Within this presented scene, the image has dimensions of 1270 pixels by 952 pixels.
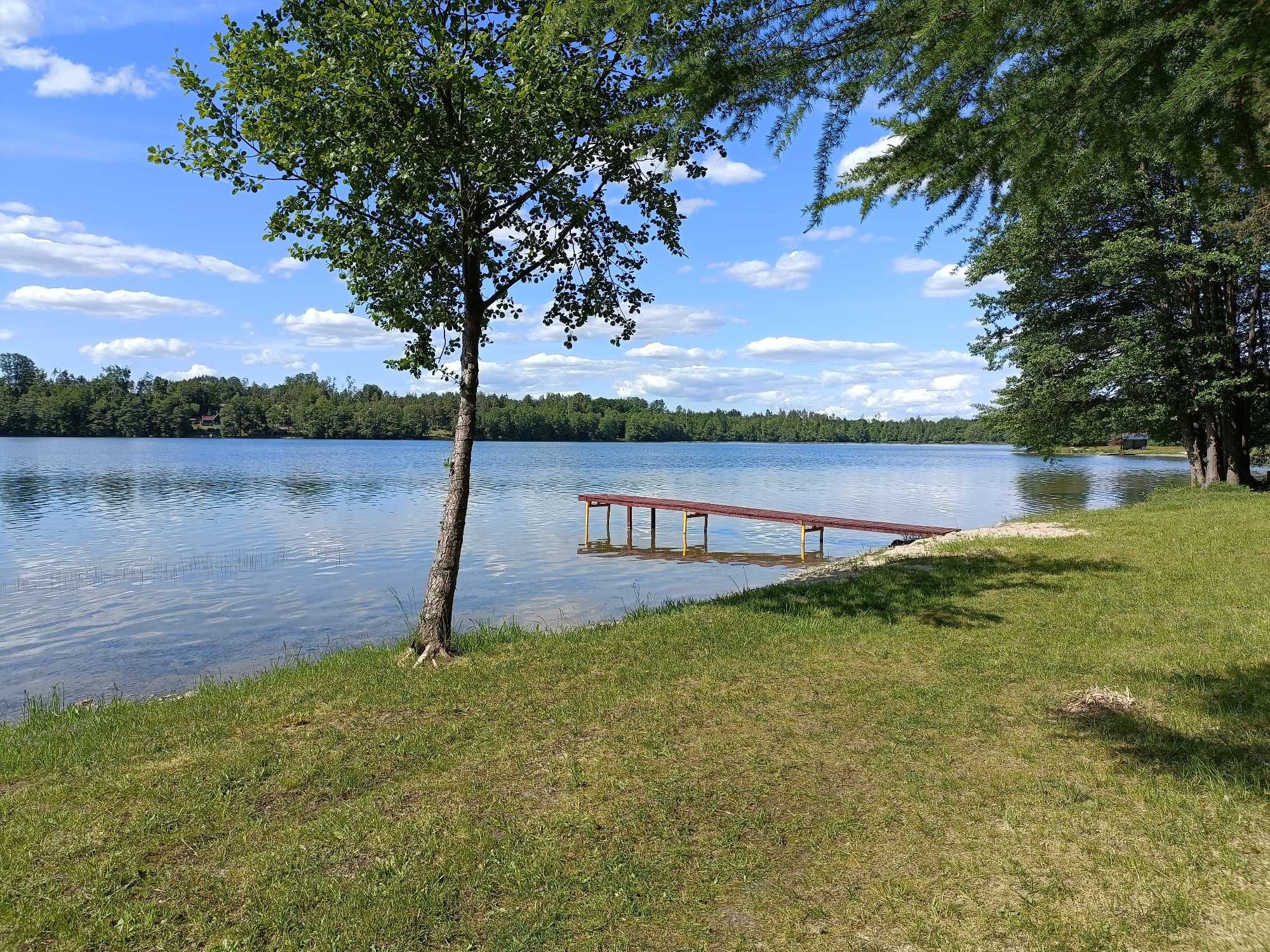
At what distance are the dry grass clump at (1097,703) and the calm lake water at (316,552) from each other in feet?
31.6

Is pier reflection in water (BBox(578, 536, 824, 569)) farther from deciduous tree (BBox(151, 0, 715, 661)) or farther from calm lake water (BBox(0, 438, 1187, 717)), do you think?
deciduous tree (BBox(151, 0, 715, 661))

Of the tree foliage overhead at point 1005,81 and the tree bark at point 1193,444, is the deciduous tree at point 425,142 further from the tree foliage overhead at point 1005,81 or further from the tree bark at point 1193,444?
the tree bark at point 1193,444

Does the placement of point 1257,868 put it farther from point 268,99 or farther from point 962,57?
point 268,99

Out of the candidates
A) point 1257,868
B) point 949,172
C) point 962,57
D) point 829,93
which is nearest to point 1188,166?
point 949,172

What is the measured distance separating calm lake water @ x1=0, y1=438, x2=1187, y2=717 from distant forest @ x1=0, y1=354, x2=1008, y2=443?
8663 cm

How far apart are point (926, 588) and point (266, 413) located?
16241cm

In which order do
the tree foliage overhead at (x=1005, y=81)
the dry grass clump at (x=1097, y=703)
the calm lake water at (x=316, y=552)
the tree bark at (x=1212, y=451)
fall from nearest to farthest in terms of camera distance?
the tree foliage overhead at (x=1005, y=81) → the dry grass clump at (x=1097, y=703) → the calm lake water at (x=316, y=552) → the tree bark at (x=1212, y=451)

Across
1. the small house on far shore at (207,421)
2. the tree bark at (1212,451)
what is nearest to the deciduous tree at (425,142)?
the tree bark at (1212,451)

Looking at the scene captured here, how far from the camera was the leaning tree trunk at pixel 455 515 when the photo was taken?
9570 mm

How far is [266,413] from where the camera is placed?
152625 mm

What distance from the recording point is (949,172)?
431cm

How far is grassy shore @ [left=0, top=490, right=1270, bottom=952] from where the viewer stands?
406 cm

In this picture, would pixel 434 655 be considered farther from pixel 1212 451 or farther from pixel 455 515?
pixel 1212 451

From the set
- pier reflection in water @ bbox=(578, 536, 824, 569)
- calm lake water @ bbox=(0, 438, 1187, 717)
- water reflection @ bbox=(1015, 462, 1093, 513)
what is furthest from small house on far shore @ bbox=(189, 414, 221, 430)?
pier reflection in water @ bbox=(578, 536, 824, 569)
